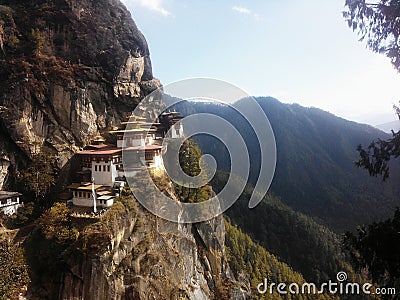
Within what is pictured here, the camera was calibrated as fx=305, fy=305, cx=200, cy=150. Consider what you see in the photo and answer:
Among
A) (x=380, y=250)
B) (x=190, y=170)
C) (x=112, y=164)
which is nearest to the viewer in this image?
(x=380, y=250)

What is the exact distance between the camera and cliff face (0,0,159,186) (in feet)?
75.0

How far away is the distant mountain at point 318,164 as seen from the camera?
326ft

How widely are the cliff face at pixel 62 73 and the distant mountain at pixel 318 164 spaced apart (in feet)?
159

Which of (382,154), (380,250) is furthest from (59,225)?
(382,154)

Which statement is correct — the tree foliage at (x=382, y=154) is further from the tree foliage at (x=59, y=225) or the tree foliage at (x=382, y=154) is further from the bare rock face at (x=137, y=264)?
the tree foliage at (x=59, y=225)

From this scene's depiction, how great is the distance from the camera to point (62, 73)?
2473 cm

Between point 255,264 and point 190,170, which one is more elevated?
point 190,170

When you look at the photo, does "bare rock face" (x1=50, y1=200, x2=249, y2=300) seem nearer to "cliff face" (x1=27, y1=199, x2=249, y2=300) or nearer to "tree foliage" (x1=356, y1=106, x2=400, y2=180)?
"cliff face" (x1=27, y1=199, x2=249, y2=300)

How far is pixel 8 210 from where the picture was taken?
2055cm

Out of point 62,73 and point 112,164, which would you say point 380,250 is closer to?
point 112,164

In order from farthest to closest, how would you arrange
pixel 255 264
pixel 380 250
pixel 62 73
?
pixel 255 264 → pixel 62 73 → pixel 380 250

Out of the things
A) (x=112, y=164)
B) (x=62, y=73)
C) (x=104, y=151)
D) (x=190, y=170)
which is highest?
(x=62, y=73)

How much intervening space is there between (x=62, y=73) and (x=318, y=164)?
121m

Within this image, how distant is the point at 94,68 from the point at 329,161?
124 metres
